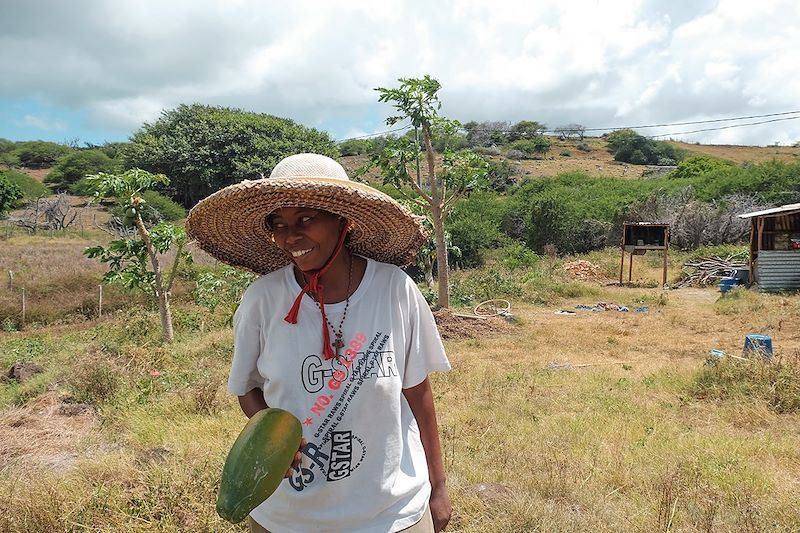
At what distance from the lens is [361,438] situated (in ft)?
5.00

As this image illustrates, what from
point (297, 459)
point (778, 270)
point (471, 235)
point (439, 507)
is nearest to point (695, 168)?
point (471, 235)

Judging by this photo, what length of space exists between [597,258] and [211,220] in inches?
806

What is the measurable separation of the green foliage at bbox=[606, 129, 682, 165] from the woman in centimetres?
5460

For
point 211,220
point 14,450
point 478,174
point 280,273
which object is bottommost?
point 14,450

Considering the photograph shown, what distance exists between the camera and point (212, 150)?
32031 mm

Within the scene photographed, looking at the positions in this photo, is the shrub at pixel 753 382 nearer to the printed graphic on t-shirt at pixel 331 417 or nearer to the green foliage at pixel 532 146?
the printed graphic on t-shirt at pixel 331 417

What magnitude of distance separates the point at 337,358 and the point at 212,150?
32.8 m

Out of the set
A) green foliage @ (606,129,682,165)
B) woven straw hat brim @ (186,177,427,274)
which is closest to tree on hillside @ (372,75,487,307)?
woven straw hat brim @ (186,177,427,274)

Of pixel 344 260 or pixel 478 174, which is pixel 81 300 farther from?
pixel 344 260

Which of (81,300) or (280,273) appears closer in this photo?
(280,273)

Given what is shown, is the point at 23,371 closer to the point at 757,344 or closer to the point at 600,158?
the point at 757,344

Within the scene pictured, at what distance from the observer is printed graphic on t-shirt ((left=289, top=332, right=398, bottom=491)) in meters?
1.52

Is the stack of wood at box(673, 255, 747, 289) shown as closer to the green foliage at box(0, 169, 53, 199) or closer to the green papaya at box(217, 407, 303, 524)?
the green papaya at box(217, 407, 303, 524)

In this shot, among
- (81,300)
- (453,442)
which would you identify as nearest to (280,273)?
(453,442)
